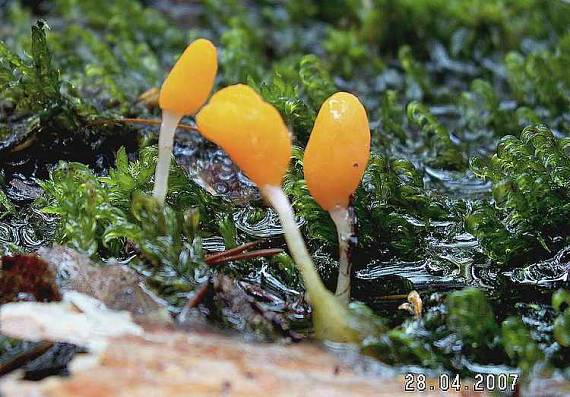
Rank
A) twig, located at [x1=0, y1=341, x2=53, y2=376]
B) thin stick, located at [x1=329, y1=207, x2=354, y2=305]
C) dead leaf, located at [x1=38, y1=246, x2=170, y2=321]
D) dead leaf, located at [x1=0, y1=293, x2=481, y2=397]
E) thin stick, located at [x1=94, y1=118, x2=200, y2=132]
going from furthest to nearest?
thin stick, located at [x1=94, y1=118, x2=200, y2=132] → thin stick, located at [x1=329, y1=207, x2=354, y2=305] → dead leaf, located at [x1=38, y1=246, x2=170, y2=321] → twig, located at [x1=0, y1=341, x2=53, y2=376] → dead leaf, located at [x1=0, y1=293, x2=481, y2=397]

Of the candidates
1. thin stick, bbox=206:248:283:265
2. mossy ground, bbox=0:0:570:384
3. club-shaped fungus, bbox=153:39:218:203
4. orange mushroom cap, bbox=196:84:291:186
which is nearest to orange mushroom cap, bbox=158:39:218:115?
club-shaped fungus, bbox=153:39:218:203

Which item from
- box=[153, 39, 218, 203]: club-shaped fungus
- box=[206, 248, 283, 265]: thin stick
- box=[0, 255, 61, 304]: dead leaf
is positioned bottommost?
box=[0, 255, 61, 304]: dead leaf

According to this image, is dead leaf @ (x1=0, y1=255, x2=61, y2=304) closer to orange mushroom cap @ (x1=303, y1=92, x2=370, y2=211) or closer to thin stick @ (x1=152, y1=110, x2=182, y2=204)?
thin stick @ (x1=152, y1=110, x2=182, y2=204)

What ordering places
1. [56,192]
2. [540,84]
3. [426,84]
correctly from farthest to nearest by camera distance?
[426,84], [540,84], [56,192]

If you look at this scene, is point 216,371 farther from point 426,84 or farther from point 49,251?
point 426,84

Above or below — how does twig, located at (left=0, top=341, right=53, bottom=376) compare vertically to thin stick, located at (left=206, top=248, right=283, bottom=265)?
below

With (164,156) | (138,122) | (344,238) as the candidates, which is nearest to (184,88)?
(164,156)

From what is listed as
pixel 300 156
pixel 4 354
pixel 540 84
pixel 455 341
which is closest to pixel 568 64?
pixel 540 84
